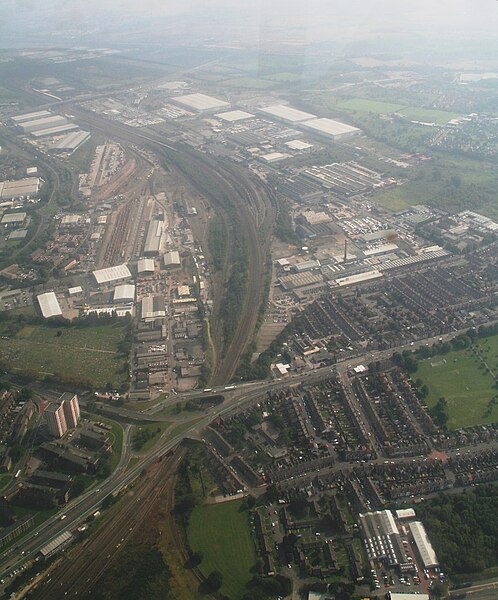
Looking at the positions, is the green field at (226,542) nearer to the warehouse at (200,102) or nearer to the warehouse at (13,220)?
the warehouse at (13,220)

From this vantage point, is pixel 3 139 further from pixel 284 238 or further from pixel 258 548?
pixel 258 548

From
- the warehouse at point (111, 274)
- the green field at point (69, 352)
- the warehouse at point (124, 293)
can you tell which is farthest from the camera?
the warehouse at point (111, 274)

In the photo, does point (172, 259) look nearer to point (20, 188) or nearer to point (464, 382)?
point (464, 382)

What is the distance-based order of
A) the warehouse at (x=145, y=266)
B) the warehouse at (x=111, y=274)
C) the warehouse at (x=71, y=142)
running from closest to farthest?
1. the warehouse at (x=111, y=274)
2. the warehouse at (x=145, y=266)
3. the warehouse at (x=71, y=142)

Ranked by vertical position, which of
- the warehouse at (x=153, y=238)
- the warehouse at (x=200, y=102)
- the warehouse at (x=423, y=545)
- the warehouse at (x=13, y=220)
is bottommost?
the warehouse at (x=13, y=220)

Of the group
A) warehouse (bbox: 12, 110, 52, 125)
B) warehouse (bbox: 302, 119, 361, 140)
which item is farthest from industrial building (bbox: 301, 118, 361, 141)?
warehouse (bbox: 12, 110, 52, 125)

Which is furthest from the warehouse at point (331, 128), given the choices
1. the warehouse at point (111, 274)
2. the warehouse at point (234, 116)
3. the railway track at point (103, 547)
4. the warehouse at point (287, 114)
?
the railway track at point (103, 547)

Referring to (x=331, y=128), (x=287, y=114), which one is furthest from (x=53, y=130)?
(x=331, y=128)
